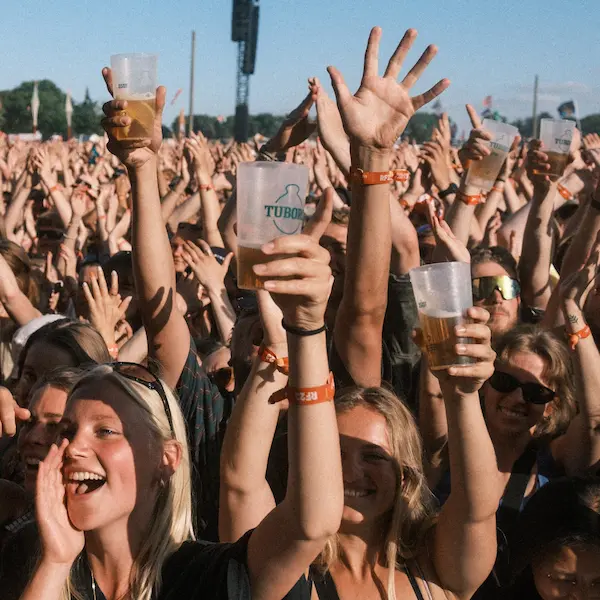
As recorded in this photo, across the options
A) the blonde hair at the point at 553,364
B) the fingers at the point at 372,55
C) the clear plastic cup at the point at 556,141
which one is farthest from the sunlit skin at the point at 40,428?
the clear plastic cup at the point at 556,141

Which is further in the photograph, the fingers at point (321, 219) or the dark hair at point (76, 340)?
the dark hair at point (76, 340)

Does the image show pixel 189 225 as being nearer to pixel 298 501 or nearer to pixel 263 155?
pixel 263 155

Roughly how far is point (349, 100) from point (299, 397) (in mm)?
1127

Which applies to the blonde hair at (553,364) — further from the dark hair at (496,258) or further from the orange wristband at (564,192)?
the orange wristband at (564,192)

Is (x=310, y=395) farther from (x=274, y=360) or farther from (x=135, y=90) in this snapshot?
(x=135, y=90)

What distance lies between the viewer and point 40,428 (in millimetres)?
3018

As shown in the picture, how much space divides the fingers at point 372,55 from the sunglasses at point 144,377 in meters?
1.10

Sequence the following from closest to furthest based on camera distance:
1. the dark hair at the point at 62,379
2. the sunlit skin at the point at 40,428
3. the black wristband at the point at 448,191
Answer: the sunlit skin at the point at 40,428, the dark hair at the point at 62,379, the black wristband at the point at 448,191

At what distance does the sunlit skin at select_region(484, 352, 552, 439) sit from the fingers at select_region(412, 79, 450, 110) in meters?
1.16

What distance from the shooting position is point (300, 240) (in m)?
1.84

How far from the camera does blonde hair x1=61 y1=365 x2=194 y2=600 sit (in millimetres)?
2293

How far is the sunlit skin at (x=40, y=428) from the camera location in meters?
2.96

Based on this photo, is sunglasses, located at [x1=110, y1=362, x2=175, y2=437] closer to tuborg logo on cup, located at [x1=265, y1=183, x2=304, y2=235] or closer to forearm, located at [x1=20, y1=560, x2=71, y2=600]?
forearm, located at [x1=20, y1=560, x2=71, y2=600]

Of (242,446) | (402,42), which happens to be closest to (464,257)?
(402,42)
